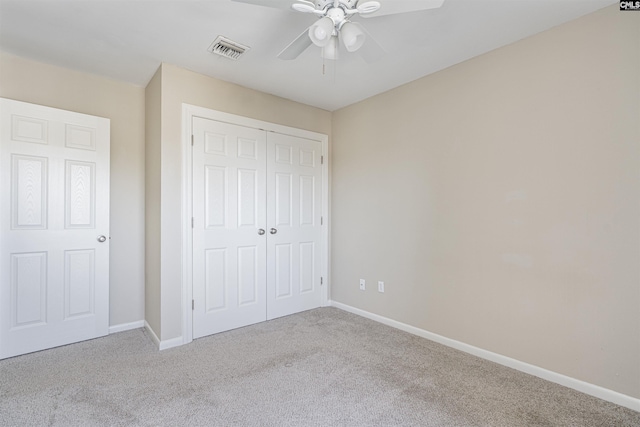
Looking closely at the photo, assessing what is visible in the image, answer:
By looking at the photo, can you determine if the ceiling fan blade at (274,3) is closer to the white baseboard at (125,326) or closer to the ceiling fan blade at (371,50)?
the ceiling fan blade at (371,50)

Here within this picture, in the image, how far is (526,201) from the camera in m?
2.19

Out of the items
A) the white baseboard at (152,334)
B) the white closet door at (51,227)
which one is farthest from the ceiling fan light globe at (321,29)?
the white baseboard at (152,334)

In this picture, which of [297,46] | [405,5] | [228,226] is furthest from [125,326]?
[405,5]

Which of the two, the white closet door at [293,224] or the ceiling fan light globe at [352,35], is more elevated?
the ceiling fan light globe at [352,35]

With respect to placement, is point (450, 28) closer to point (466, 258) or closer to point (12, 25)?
point (466, 258)

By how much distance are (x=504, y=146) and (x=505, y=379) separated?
66.9 inches

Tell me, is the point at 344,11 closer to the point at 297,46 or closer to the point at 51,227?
the point at 297,46

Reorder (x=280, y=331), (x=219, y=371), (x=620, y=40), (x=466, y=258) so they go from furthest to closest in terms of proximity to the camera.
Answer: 1. (x=280, y=331)
2. (x=466, y=258)
3. (x=219, y=371)
4. (x=620, y=40)

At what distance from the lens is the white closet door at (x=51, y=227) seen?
239 centimetres

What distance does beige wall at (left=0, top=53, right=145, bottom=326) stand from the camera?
2752 mm

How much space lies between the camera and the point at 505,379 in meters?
2.08

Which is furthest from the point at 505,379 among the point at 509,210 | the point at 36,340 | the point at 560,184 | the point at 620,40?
the point at 36,340

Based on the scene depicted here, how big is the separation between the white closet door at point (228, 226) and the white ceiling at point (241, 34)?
2.08ft

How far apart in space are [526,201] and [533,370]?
1216 millimetres
